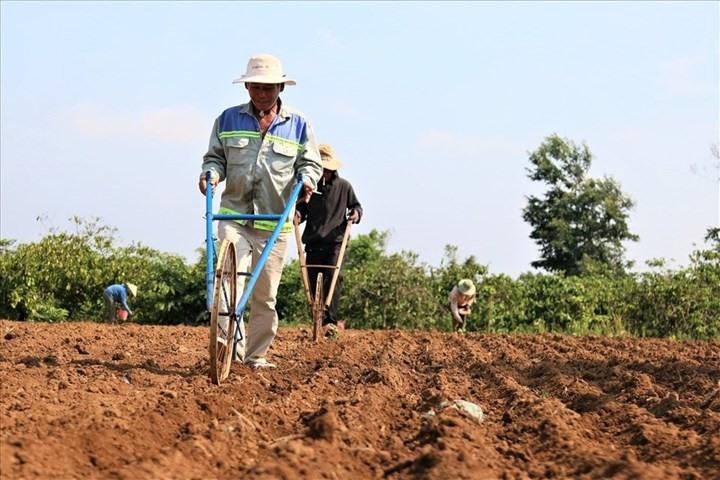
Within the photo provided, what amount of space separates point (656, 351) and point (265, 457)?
738 centimetres

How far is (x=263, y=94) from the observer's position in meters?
7.61

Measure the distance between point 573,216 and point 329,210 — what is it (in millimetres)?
32228

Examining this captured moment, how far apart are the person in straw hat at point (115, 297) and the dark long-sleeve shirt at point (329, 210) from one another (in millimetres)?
5619

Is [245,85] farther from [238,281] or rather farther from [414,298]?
[414,298]

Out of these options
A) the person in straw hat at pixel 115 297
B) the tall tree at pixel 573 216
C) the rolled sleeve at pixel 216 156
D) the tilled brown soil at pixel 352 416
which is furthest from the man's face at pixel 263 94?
the tall tree at pixel 573 216

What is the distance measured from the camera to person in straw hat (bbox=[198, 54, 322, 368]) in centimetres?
761

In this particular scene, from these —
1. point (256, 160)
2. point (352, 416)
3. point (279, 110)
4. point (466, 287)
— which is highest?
point (279, 110)

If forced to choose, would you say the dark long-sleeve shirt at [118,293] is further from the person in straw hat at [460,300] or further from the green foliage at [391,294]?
the person in straw hat at [460,300]

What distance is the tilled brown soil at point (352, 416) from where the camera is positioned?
428 cm

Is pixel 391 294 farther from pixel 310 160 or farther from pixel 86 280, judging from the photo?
pixel 310 160

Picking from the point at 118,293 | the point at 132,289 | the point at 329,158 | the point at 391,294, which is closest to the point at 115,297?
the point at 118,293

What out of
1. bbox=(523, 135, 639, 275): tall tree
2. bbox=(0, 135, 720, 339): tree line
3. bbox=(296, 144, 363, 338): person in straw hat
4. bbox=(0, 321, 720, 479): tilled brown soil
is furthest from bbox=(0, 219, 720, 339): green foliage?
bbox=(523, 135, 639, 275): tall tree

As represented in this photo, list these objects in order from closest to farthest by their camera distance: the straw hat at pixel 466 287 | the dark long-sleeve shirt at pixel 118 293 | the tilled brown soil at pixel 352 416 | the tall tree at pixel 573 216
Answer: the tilled brown soil at pixel 352 416 → the straw hat at pixel 466 287 → the dark long-sleeve shirt at pixel 118 293 → the tall tree at pixel 573 216

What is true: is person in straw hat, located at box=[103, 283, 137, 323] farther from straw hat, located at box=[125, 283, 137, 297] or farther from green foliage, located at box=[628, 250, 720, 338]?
green foliage, located at box=[628, 250, 720, 338]
